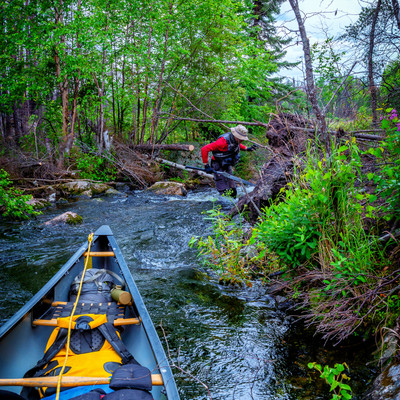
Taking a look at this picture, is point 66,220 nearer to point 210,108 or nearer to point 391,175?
point 391,175

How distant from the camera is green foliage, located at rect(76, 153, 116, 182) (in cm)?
1236

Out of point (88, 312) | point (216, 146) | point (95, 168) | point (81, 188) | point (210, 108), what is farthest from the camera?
point (210, 108)

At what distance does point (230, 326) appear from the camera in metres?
3.48

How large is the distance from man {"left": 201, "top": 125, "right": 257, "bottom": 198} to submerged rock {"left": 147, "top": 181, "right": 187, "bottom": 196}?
2991 mm

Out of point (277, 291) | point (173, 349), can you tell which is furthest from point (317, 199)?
point (173, 349)

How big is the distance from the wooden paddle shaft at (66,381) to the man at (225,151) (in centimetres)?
633

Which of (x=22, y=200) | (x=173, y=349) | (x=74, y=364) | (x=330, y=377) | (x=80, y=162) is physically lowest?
(x=173, y=349)

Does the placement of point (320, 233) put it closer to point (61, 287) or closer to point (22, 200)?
point (61, 287)

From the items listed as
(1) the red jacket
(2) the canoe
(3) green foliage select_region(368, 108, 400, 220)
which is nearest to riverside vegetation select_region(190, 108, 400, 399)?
(3) green foliage select_region(368, 108, 400, 220)

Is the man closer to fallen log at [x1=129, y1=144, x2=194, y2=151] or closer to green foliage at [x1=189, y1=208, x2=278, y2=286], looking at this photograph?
green foliage at [x1=189, y1=208, x2=278, y2=286]

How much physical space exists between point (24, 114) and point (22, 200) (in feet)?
27.0

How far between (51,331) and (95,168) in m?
10.8

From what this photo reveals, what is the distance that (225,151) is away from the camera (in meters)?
8.60

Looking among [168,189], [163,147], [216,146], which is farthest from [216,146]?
[163,147]
